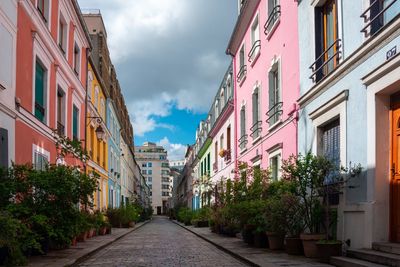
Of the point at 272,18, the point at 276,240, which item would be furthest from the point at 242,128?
the point at 276,240

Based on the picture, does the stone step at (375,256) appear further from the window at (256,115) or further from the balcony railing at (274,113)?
the window at (256,115)

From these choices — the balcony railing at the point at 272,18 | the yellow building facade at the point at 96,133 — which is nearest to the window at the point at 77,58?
the yellow building facade at the point at 96,133

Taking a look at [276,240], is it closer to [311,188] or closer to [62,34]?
[311,188]

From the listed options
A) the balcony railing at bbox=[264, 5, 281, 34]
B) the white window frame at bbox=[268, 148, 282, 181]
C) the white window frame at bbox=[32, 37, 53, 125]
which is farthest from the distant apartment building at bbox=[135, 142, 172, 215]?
the white window frame at bbox=[32, 37, 53, 125]

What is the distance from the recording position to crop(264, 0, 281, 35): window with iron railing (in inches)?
640

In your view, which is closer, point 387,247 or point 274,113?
point 387,247

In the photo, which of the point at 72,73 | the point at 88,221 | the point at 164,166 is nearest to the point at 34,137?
the point at 88,221

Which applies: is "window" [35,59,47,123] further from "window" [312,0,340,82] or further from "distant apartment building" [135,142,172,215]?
"distant apartment building" [135,142,172,215]

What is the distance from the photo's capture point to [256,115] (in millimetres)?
20734

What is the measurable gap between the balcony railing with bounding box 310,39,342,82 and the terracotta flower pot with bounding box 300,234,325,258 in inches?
139

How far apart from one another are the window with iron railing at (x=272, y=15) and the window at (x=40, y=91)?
7097mm

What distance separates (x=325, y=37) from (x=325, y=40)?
0.07 metres

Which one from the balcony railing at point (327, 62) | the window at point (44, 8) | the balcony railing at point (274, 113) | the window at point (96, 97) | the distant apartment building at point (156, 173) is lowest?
the distant apartment building at point (156, 173)

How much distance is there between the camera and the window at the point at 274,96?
1664 centimetres
